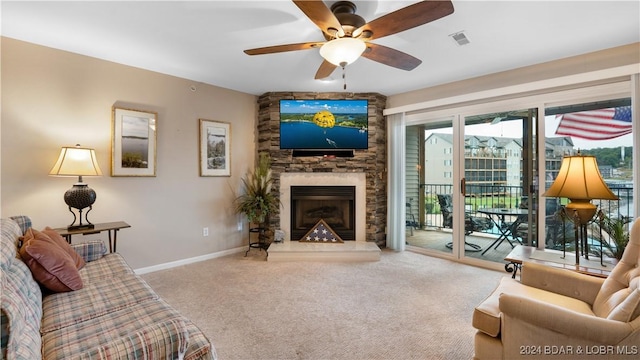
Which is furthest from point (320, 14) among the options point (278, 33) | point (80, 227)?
point (80, 227)

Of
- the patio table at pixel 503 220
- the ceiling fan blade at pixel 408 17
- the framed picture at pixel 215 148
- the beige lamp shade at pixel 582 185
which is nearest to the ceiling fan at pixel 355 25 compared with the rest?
the ceiling fan blade at pixel 408 17

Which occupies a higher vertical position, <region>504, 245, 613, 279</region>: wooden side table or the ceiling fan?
the ceiling fan

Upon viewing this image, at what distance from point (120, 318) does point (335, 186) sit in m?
3.26

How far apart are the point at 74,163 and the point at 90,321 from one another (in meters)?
1.86

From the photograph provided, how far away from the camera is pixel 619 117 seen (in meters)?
2.88

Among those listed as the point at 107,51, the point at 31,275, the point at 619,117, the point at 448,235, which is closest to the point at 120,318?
the point at 31,275

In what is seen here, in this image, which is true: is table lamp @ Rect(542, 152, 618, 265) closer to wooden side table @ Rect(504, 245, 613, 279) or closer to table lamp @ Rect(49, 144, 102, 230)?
wooden side table @ Rect(504, 245, 613, 279)

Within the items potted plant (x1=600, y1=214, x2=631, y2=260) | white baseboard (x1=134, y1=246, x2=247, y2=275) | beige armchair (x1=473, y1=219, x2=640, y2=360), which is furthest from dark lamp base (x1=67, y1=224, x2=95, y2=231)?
potted plant (x1=600, y1=214, x2=631, y2=260)

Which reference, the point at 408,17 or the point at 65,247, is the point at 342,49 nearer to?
the point at 408,17

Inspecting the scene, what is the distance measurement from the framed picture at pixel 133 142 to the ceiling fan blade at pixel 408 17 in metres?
2.81

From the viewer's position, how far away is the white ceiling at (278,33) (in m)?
2.18

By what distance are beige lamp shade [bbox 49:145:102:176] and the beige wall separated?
0.33 m

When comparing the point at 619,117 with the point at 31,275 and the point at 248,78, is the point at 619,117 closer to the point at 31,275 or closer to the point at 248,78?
the point at 248,78

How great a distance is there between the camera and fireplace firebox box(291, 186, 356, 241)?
14.5ft
